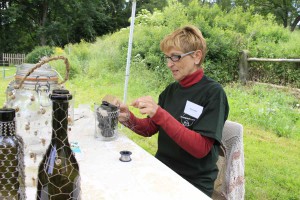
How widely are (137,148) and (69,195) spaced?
2.29 ft

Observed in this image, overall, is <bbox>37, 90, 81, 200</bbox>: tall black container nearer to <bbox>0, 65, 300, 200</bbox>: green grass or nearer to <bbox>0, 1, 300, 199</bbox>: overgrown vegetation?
<bbox>0, 65, 300, 200</bbox>: green grass

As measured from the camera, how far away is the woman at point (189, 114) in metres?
1.45

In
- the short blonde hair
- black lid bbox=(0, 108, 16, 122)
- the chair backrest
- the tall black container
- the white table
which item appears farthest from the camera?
the chair backrest

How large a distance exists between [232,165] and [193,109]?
489mm

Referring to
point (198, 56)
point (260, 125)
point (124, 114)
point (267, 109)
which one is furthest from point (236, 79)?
point (124, 114)

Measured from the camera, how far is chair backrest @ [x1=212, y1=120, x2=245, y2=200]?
1.81m

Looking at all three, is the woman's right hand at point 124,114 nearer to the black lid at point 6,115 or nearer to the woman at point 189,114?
the woman at point 189,114

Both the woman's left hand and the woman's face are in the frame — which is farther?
the woman's face

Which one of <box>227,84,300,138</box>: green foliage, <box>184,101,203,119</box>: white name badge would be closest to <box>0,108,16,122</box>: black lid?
<box>184,101,203,119</box>: white name badge

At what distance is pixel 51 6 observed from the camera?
26906 mm

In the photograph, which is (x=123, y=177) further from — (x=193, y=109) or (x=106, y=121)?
(x=193, y=109)

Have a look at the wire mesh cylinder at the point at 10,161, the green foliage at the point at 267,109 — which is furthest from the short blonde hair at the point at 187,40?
the green foliage at the point at 267,109

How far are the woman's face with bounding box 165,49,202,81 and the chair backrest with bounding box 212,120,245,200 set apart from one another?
45cm

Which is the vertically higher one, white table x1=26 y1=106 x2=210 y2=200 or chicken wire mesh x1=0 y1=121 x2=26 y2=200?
chicken wire mesh x1=0 y1=121 x2=26 y2=200
